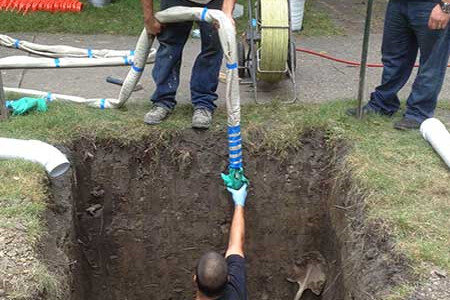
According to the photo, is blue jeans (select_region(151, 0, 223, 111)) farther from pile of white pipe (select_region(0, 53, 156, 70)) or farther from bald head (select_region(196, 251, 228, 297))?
bald head (select_region(196, 251, 228, 297))

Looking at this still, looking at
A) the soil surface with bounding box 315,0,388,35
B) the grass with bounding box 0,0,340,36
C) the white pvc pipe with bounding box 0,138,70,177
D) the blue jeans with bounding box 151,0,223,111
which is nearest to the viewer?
the white pvc pipe with bounding box 0,138,70,177

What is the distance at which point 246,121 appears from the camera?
15.7 ft

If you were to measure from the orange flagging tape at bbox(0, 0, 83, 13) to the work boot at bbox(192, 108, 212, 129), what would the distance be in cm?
408

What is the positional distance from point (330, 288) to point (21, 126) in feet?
9.19

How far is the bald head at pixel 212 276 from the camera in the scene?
2879 mm

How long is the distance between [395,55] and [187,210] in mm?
2200

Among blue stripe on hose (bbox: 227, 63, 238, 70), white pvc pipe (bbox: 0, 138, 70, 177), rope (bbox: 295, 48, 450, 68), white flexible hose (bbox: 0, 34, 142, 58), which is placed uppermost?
blue stripe on hose (bbox: 227, 63, 238, 70)

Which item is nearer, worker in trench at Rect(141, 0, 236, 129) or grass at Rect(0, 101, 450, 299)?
grass at Rect(0, 101, 450, 299)

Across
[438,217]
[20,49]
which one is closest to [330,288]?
[438,217]

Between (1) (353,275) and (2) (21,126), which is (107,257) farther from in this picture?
(1) (353,275)

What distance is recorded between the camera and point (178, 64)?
4.66m

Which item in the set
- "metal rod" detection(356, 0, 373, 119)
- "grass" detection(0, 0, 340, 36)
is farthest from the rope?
"metal rod" detection(356, 0, 373, 119)

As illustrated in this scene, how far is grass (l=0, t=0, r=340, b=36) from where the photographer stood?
24.0 feet

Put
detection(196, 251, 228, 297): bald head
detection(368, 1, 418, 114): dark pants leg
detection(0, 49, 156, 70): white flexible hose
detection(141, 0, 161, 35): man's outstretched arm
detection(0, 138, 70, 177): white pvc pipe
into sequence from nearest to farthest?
detection(196, 251, 228, 297): bald head → detection(0, 138, 70, 177): white pvc pipe → detection(141, 0, 161, 35): man's outstretched arm → detection(368, 1, 418, 114): dark pants leg → detection(0, 49, 156, 70): white flexible hose
